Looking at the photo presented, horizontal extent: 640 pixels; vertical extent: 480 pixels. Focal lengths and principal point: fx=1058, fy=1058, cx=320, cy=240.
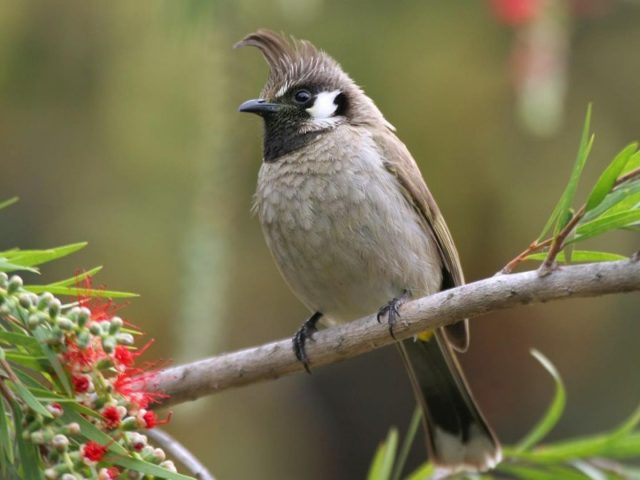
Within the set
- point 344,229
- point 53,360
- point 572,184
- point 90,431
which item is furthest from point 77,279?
point 344,229

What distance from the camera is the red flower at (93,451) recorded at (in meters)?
1.37

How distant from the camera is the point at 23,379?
1499mm

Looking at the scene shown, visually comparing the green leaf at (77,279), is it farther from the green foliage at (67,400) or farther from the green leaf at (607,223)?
the green leaf at (607,223)

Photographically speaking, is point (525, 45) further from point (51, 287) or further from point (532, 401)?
point (532, 401)

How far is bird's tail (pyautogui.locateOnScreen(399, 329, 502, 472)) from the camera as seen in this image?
2986mm

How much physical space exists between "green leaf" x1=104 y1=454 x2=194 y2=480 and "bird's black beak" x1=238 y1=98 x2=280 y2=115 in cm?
210

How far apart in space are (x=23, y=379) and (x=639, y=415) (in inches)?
→ 49.7

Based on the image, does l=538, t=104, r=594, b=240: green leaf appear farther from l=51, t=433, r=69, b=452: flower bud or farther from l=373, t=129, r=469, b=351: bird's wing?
l=373, t=129, r=469, b=351: bird's wing

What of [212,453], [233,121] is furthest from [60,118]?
[233,121]

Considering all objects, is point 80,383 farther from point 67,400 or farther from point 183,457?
point 183,457

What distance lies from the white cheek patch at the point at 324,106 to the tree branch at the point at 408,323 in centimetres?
116

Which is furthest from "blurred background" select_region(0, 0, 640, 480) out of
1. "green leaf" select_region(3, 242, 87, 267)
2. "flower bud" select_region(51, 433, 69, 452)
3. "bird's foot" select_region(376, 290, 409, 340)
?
"flower bud" select_region(51, 433, 69, 452)

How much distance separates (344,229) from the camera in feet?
9.97

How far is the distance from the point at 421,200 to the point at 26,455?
6.83 feet
